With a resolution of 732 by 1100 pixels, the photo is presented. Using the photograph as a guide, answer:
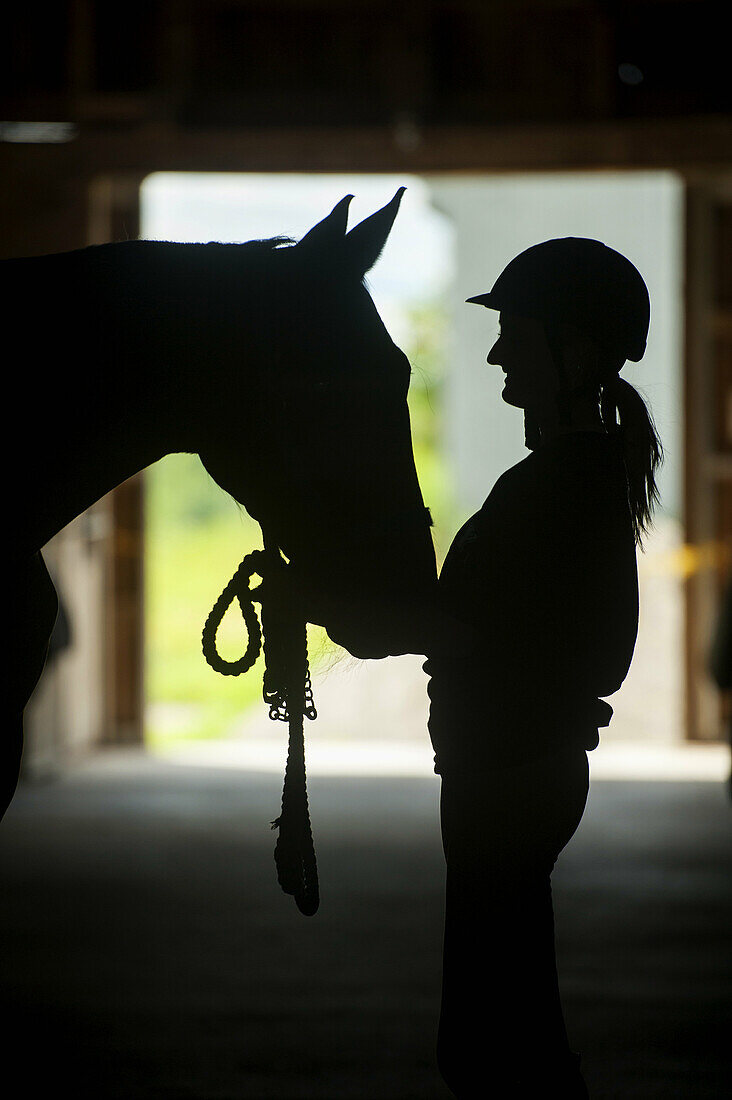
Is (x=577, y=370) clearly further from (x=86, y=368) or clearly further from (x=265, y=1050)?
(x=265, y=1050)

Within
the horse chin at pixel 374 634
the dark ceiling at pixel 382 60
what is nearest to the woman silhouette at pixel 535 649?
the horse chin at pixel 374 634

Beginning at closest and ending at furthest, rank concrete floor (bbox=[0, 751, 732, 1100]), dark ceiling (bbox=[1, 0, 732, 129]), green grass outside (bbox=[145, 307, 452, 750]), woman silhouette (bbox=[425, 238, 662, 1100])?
woman silhouette (bbox=[425, 238, 662, 1100]), concrete floor (bbox=[0, 751, 732, 1100]), dark ceiling (bbox=[1, 0, 732, 129]), green grass outside (bbox=[145, 307, 452, 750])

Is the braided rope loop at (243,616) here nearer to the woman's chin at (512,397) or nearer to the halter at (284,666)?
the halter at (284,666)

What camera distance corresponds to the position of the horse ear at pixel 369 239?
97 centimetres

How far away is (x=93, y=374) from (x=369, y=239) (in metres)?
0.26

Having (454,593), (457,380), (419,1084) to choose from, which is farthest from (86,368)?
(457,380)

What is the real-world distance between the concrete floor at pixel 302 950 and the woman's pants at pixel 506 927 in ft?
2.79

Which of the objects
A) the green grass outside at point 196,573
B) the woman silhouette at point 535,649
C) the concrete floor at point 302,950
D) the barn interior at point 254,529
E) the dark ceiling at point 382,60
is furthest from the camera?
the green grass outside at point 196,573

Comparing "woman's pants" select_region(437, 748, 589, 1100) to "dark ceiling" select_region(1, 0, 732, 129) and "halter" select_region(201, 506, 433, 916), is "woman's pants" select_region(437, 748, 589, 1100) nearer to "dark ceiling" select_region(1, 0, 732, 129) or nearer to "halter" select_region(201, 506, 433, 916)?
"halter" select_region(201, 506, 433, 916)

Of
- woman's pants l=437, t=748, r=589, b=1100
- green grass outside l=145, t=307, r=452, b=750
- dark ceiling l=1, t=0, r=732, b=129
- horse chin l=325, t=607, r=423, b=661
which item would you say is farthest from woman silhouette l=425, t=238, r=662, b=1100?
dark ceiling l=1, t=0, r=732, b=129

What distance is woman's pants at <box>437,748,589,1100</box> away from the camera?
113cm

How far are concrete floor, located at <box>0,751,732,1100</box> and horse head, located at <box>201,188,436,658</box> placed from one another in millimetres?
1255

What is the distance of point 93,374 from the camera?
3.32 feet

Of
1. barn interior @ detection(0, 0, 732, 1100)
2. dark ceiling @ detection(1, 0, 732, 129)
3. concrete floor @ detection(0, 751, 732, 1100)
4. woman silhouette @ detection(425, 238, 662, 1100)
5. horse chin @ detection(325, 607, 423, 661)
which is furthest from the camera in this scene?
dark ceiling @ detection(1, 0, 732, 129)
